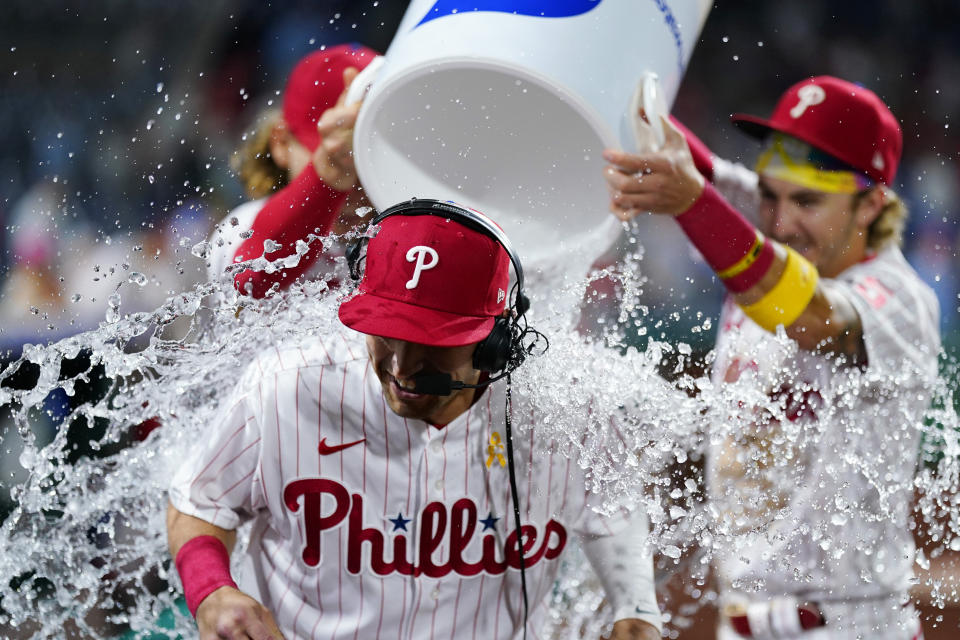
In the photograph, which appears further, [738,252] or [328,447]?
[738,252]

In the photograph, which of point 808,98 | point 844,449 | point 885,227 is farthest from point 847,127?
point 844,449

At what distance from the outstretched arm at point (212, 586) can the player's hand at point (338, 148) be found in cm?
79

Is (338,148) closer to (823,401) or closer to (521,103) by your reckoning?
(521,103)

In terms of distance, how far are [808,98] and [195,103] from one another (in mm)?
4254

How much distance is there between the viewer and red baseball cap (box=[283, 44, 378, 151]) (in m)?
2.57

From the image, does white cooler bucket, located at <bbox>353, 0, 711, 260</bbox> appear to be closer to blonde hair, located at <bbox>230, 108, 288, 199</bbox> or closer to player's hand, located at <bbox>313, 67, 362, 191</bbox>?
player's hand, located at <bbox>313, 67, 362, 191</bbox>

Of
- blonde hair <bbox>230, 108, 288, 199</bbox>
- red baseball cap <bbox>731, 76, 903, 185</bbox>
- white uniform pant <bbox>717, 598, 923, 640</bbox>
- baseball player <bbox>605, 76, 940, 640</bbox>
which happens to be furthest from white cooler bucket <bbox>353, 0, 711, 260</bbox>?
blonde hair <bbox>230, 108, 288, 199</bbox>

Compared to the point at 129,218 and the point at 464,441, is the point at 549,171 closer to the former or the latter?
the point at 464,441

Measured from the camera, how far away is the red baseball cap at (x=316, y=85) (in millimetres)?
2566

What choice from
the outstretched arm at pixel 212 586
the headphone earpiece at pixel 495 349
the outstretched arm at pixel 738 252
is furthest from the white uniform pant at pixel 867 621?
the outstretched arm at pixel 212 586

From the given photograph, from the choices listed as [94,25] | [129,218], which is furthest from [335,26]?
[129,218]

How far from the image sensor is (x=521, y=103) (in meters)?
2.02

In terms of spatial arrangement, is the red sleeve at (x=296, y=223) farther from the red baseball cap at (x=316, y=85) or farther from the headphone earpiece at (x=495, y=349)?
the headphone earpiece at (x=495, y=349)

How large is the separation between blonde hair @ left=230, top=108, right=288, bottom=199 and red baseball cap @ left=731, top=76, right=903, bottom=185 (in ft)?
5.33
